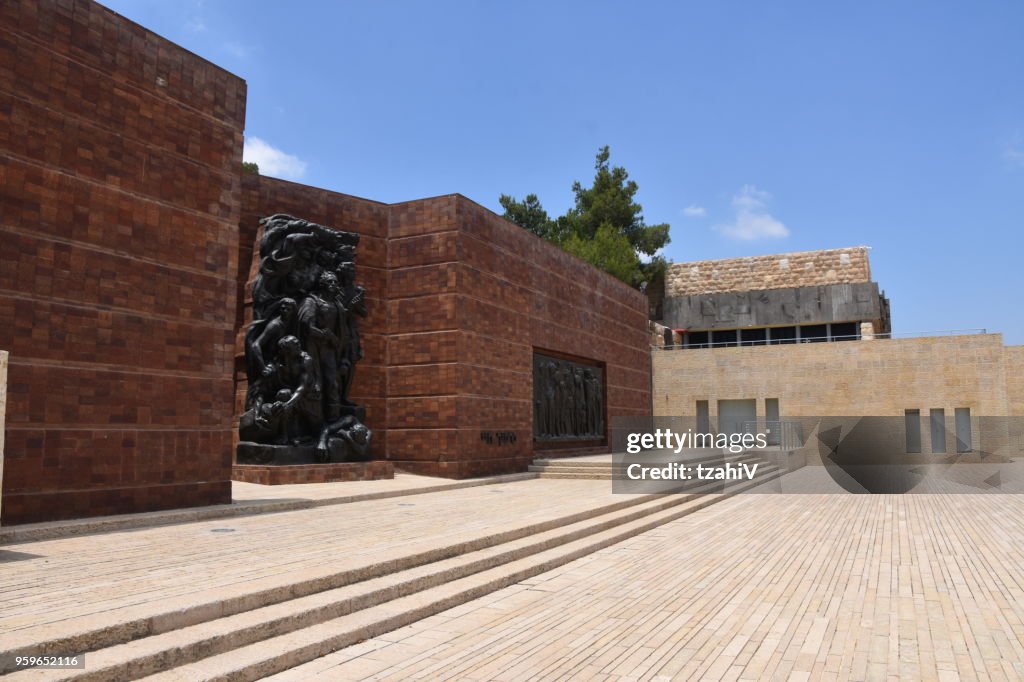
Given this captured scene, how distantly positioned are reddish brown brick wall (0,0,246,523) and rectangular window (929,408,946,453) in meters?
24.3

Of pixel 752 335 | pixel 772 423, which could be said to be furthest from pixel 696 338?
pixel 772 423

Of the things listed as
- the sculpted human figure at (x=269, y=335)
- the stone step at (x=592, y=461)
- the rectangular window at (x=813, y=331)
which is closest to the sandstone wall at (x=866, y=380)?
the stone step at (x=592, y=461)

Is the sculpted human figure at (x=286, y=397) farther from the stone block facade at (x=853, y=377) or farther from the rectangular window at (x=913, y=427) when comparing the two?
the rectangular window at (x=913, y=427)

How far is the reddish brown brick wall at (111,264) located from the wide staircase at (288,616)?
3.69 m

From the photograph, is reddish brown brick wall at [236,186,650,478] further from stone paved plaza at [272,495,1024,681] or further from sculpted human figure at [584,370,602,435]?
stone paved plaza at [272,495,1024,681]

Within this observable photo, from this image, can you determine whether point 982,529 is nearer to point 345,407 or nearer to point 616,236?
point 345,407

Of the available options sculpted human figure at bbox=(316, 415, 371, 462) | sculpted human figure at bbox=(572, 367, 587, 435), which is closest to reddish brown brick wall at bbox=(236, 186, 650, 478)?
sculpted human figure at bbox=(316, 415, 371, 462)

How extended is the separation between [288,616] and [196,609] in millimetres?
514

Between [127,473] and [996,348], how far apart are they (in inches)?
1048

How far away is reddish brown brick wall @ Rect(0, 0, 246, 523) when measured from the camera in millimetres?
7367

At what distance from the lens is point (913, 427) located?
26.4 meters

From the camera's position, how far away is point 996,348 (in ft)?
83.8

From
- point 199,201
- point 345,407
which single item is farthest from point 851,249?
point 199,201

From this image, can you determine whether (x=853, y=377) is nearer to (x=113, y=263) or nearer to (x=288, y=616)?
(x=113, y=263)
